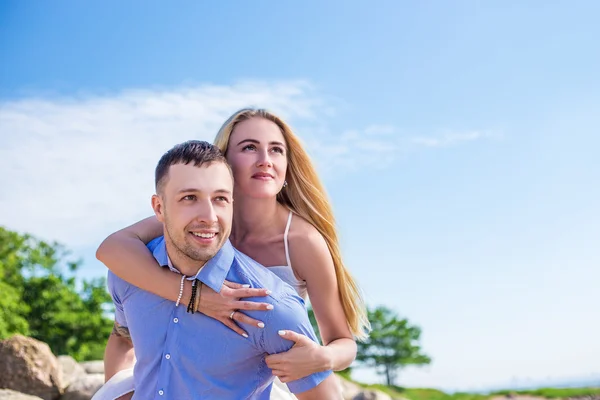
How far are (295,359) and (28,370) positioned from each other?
6.65 metres

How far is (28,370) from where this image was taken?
27.8ft

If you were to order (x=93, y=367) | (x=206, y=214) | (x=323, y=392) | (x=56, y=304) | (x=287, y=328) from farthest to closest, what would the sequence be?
(x=56, y=304) → (x=93, y=367) → (x=323, y=392) → (x=287, y=328) → (x=206, y=214)

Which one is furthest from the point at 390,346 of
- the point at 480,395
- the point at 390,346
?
the point at 480,395

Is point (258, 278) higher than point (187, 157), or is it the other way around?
point (187, 157)

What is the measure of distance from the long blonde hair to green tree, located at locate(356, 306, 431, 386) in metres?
23.2

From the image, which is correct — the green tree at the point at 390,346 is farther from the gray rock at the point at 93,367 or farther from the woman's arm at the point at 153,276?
the woman's arm at the point at 153,276

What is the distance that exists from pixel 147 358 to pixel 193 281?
448 mm

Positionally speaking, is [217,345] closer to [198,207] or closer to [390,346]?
[198,207]

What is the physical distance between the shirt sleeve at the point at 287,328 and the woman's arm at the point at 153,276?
0.06m

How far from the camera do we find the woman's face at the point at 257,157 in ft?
12.4

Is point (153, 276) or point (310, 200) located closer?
point (153, 276)

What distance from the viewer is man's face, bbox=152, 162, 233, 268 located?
288 cm

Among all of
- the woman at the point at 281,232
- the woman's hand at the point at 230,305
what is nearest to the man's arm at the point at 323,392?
the woman at the point at 281,232

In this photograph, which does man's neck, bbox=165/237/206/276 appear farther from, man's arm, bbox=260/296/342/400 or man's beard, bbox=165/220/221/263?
man's arm, bbox=260/296/342/400
